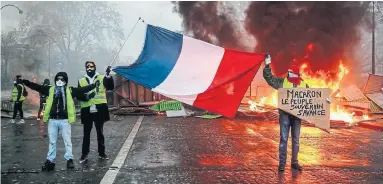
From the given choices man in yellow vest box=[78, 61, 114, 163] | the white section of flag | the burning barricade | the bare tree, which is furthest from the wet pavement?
the bare tree

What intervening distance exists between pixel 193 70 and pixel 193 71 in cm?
2

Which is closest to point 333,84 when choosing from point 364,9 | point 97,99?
point 364,9

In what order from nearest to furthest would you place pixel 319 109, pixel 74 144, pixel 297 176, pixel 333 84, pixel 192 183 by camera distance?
pixel 192 183 < pixel 297 176 < pixel 319 109 < pixel 74 144 < pixel 333 84

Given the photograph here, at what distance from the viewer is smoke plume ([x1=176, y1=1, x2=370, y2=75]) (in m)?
23.5

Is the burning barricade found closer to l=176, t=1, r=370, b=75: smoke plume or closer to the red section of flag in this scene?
l=176, t=1, r=370, b=75: smoke plume

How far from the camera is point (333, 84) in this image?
2253 centimetres

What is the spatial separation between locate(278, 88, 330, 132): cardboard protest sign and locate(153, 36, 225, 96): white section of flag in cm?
140

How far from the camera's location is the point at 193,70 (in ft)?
24.2

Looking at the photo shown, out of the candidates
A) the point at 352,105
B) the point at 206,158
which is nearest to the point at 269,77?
the point at 206,158

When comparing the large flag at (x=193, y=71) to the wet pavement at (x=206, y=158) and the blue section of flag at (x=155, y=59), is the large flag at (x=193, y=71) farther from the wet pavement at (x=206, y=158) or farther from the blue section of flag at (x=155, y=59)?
the wet pavement at (x=206, y=158)

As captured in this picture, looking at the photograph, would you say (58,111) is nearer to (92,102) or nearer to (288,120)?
(92,102)

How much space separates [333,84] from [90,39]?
4999 cm

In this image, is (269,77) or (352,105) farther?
(352,105)

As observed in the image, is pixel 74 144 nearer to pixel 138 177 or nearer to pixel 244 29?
pixel 138 177
